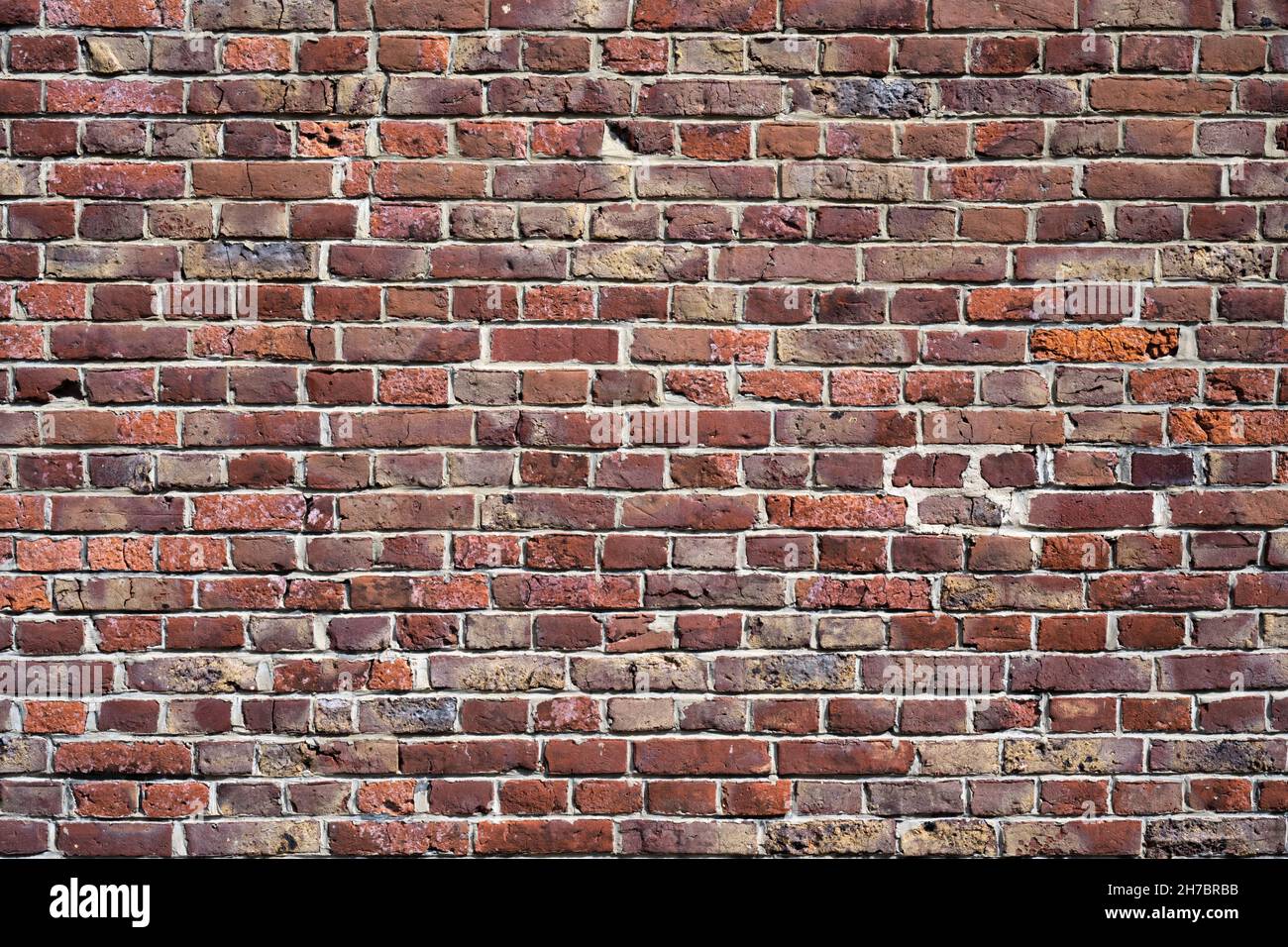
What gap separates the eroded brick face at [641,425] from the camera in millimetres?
1548

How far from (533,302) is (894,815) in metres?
1.30

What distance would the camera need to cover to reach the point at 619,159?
1556 millimetres

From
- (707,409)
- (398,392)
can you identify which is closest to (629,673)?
(707,409)

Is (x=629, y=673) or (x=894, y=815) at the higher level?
(x=629, y=673)

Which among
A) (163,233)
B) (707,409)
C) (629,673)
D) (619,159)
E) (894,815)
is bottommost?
(894,815)

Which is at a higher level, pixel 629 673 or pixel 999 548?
pixel 999 548

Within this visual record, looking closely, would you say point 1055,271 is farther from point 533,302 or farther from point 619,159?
point 533,302

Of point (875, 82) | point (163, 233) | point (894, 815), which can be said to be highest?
point (875, 82)

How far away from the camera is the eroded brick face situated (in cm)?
155

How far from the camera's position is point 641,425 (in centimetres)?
156

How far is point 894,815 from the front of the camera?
157 centimetres

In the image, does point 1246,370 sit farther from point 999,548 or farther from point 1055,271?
point 999,548

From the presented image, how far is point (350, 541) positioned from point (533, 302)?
62cm

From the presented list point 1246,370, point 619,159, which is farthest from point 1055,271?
point 619,159
